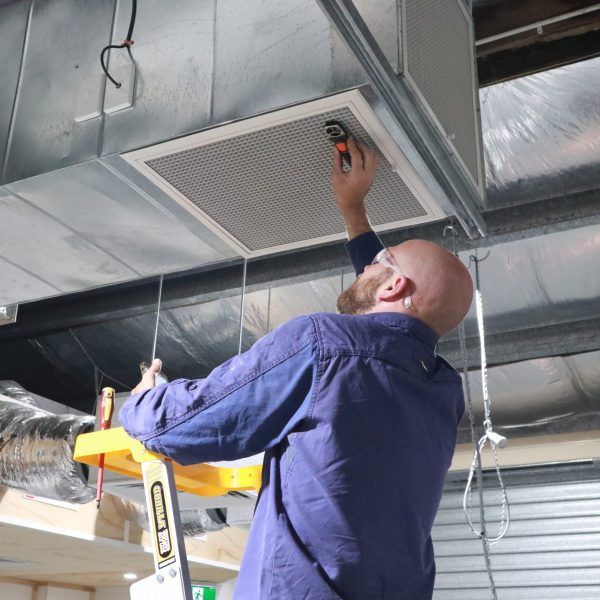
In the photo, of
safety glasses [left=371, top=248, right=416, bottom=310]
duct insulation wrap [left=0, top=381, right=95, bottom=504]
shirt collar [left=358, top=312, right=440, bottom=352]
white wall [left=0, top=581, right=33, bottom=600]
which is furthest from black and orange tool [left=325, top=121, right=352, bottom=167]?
white wall [left=0, top=581, right=33, bottom=600]

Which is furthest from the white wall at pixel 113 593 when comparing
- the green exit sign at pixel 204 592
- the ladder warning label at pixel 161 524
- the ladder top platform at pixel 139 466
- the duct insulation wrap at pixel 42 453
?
the ladder warning label at pixel 161 524

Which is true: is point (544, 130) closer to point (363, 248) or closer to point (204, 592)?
point (363, 248)

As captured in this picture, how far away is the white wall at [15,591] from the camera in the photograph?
18.4 ft

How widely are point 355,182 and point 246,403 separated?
72cm

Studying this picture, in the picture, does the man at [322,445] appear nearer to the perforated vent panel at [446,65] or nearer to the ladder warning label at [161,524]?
the ladder warning label at [161,524]

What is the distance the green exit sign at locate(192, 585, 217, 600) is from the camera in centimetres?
606

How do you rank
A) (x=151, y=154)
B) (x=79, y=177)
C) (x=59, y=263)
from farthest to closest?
(x=59, y=263) → (x=79, y=177) → (x=151, y=154)

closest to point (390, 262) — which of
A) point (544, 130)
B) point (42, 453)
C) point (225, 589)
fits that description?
point (544, 130)

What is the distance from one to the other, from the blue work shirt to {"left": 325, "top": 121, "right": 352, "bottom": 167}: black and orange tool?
570mm

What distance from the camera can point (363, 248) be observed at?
188 centimetres

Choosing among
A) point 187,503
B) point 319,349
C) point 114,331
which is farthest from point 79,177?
point 114,331

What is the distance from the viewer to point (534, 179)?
108 inches

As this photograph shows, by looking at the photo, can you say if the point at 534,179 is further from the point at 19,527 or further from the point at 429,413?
the point at 19,527

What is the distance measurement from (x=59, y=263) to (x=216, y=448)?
1403 mm
